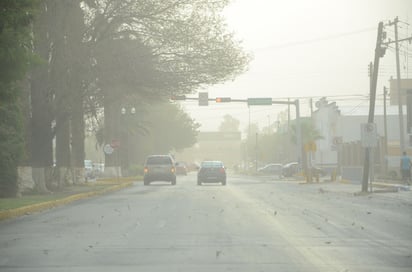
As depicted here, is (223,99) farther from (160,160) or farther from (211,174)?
(160,160)

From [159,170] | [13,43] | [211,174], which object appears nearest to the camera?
[13,43]

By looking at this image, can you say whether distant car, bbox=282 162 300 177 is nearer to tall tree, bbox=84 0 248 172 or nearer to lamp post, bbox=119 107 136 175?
lamp post, bbox=119 107 136 175

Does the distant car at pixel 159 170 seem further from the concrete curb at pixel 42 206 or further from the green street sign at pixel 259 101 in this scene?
the concrete curb at pixel 42 206

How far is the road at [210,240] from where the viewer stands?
10.5m

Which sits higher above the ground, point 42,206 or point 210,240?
point 42,206

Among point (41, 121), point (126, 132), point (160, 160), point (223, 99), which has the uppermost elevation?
point (223, 99)

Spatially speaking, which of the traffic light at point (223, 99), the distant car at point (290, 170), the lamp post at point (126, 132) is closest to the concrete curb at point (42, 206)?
the traffic light at point (223, 99)

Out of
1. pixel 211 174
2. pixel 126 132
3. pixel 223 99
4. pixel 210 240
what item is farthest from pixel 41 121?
pixel 126 132

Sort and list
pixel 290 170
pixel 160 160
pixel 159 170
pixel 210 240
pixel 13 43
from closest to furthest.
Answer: pixel 210 240 < pixel 13 43 < pixel 159 170 < pixel 160 160 < pixel 290 170

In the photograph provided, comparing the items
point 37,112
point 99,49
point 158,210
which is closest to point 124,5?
point 99,49

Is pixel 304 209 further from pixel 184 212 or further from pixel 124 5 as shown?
pixel 124 5

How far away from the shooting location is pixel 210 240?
13.5m

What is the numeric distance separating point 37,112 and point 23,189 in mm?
3509

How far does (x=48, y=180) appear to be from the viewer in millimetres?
35250
